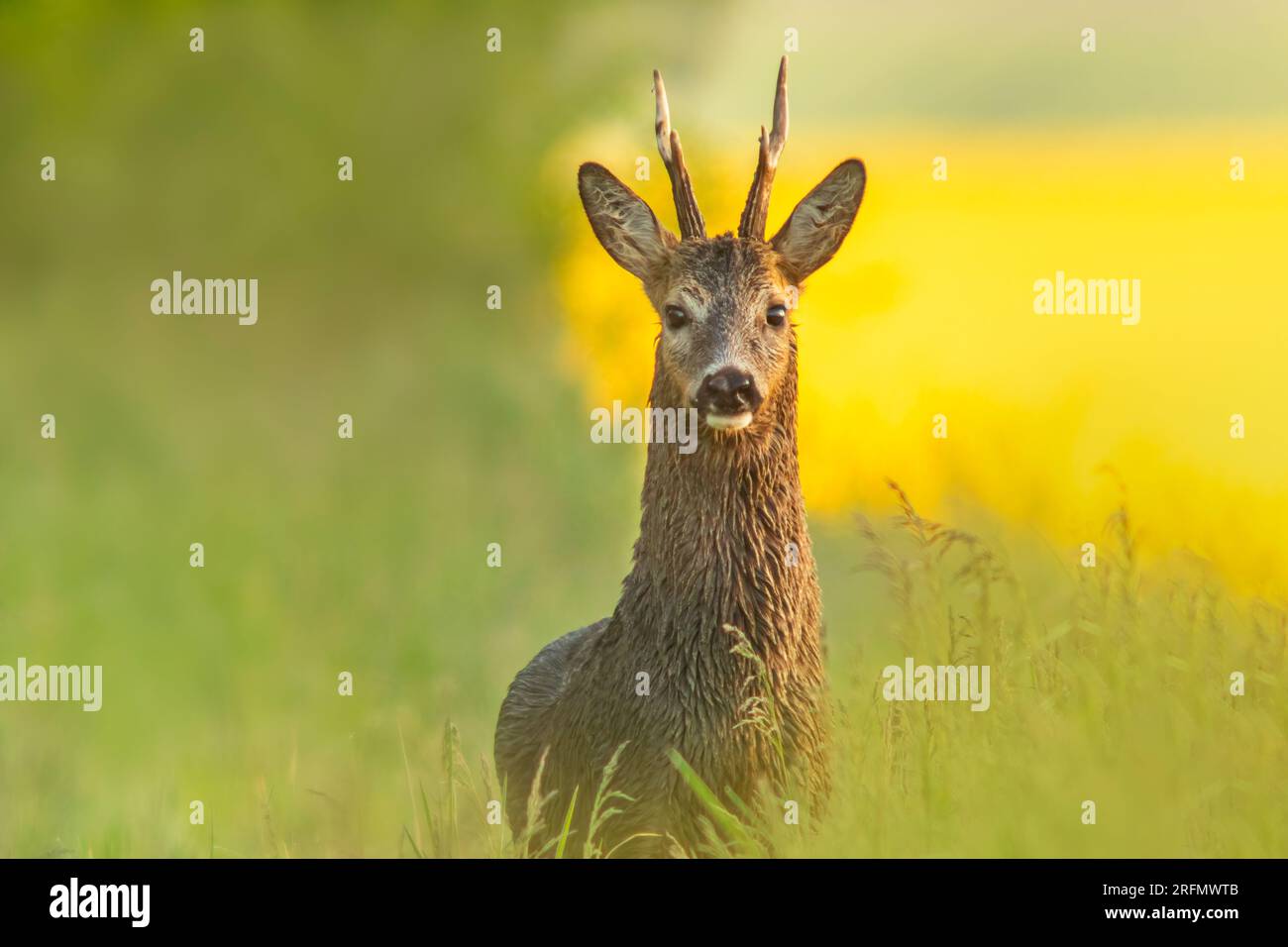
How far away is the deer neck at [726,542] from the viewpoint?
22.8 feet

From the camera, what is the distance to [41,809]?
11.2 m

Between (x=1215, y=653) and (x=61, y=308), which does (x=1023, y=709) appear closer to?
(x=1215, y=653)

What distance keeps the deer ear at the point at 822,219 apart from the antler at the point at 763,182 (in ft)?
0.33

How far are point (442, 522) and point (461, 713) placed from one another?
3.98 meters

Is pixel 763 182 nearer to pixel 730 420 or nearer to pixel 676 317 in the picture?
pixel 676 317

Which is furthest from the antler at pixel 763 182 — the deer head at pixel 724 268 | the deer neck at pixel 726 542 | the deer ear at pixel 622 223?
the deer neck at pixel 726 542

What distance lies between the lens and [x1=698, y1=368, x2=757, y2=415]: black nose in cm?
667

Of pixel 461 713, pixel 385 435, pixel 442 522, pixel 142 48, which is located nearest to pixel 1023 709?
pixel 461 713

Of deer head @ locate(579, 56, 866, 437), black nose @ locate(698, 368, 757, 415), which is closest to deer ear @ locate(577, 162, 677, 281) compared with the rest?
deer head @ locate(579, 56, 866, 437)

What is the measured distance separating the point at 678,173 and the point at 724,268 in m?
0.50

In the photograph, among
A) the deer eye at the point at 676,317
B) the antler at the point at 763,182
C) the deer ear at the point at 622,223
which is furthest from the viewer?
the deer ear at the point at 622,223

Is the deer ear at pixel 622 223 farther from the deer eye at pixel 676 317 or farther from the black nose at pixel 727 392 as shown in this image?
the black nose at pixel 727 392

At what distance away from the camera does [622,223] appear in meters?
7.49

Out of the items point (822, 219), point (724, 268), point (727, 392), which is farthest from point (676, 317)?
point (822, 219)
